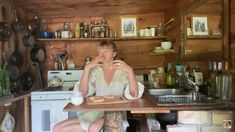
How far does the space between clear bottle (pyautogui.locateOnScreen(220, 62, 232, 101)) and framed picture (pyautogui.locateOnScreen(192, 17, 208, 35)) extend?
53cm

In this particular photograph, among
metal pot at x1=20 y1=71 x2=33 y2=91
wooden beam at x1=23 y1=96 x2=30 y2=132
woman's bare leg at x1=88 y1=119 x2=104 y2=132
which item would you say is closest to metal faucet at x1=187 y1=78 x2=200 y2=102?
woman's bare leg at x1=88 y1=119 x2=104 y2=132

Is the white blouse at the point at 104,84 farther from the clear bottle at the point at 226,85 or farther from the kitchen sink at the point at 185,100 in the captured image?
the clear bottle at the point at 226,85

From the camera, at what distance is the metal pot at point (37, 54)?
3.85 m

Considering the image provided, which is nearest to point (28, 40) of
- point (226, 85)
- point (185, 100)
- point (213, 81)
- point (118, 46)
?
point (118, 46)

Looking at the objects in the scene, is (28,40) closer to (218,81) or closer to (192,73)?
(192,73)

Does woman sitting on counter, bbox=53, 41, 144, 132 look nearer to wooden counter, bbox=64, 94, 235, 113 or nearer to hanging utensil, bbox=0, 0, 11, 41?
wooden counter, bbox=64, 94, 235, 113

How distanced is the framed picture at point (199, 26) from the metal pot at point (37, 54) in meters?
Result: 2.27

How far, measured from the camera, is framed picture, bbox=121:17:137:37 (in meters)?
3.99

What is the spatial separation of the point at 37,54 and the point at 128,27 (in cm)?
134

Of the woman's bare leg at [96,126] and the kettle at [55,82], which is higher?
the kettle at [55,82]

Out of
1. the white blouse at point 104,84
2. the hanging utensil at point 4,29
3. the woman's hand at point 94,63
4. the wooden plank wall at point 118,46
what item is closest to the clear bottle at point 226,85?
the white blouse at point 104,84

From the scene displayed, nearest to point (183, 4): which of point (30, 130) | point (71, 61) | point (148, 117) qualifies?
point (148, 117)

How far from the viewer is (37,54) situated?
3.88m

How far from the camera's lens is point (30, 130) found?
3.38 m
